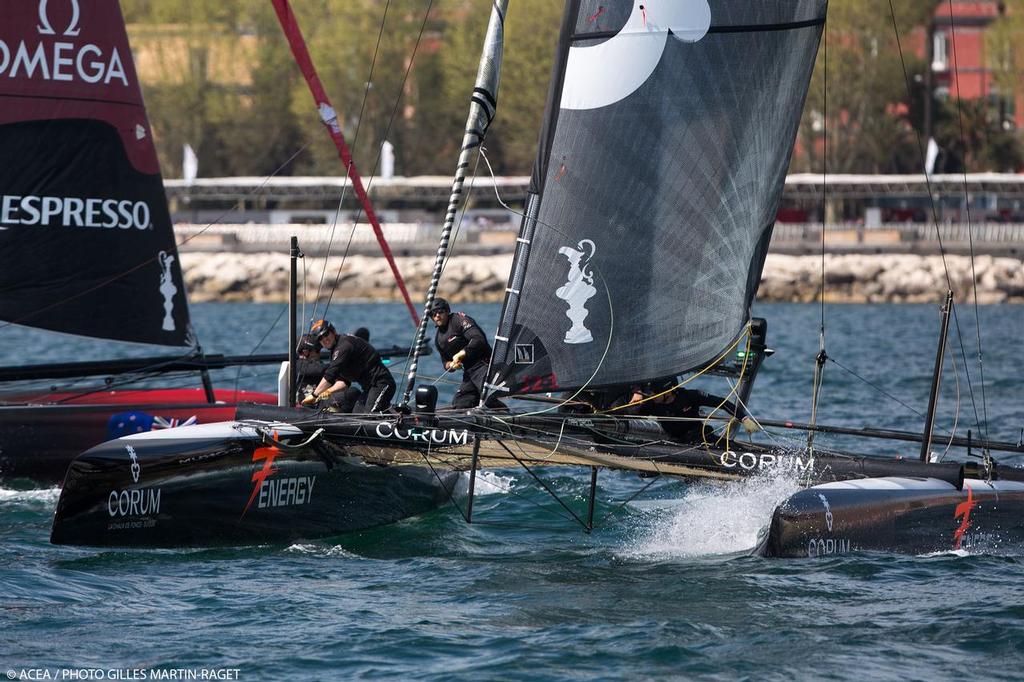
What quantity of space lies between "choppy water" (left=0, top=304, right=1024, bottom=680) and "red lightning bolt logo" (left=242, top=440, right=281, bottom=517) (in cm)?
40

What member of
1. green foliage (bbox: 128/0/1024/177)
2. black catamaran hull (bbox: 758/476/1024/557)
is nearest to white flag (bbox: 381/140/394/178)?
green foliage (bbox: 128/0/1024/177)

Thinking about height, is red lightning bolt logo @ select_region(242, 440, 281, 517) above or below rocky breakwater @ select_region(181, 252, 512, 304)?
below

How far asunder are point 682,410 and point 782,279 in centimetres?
3357

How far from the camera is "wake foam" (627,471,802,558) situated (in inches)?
409

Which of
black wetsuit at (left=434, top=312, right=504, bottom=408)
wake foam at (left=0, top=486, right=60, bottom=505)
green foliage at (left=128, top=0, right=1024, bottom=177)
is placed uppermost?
green foliage at (left=128, top=0, right=1024, bottom=177)

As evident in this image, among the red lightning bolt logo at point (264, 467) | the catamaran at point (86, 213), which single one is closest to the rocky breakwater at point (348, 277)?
the catamaran at point (86, 213)

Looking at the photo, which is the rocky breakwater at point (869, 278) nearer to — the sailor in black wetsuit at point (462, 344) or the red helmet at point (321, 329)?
the sailor in black wetsuit at point (462, 344)

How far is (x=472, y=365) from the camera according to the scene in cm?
1180

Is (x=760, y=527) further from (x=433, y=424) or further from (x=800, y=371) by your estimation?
(x=800, y=371)

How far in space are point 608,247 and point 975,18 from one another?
57091mm

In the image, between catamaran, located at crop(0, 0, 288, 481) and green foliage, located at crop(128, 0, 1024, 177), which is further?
green foliage, located at crop(128, 0, 1024, 177)

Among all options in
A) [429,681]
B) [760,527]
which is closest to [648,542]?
[760,527]

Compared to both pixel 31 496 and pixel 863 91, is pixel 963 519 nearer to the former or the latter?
pixel 31 496

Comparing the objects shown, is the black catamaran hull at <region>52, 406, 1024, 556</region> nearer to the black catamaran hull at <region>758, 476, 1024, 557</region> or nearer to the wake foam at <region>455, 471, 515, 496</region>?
the black catamaran hull at <region>758, 476, 1024, 557</region>
